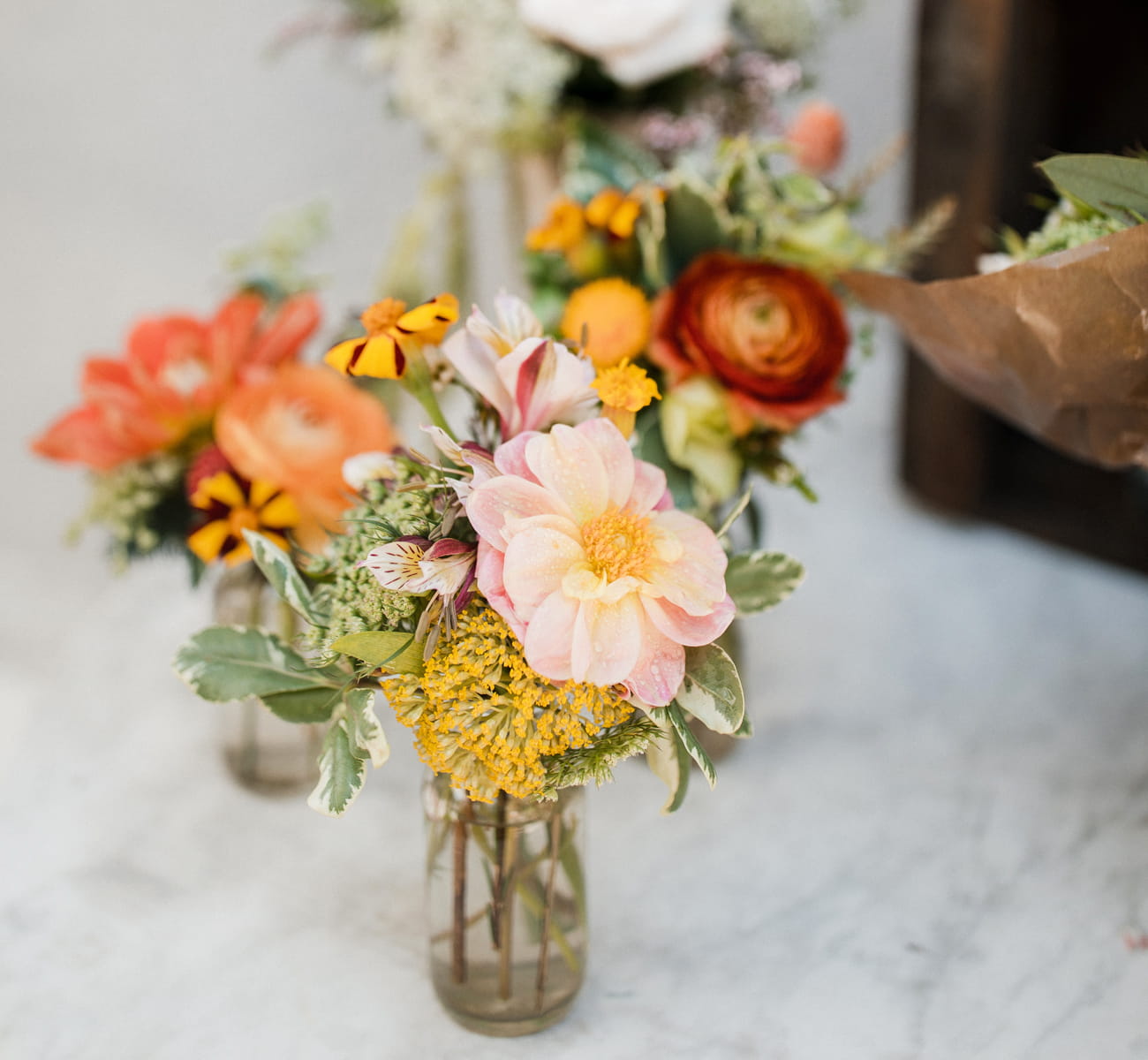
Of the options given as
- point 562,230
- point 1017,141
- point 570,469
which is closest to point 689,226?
point 562,230

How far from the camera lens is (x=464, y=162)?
0.93 m

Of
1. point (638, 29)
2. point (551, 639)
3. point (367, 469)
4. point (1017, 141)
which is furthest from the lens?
point (1017, 141)

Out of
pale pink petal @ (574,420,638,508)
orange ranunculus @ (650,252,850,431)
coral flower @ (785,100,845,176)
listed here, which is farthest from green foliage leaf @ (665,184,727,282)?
pale pink petal @ (574,420,638,508)

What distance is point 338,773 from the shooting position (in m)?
0.46

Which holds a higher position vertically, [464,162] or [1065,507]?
[464,162]

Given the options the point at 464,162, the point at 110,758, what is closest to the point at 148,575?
the point at 110,758

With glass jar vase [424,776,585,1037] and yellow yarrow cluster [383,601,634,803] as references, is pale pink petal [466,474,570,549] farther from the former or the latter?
glass jar vase [424,776,585,1037]

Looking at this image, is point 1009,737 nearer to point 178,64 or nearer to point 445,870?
point 445,870

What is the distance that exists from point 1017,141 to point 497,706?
695mm

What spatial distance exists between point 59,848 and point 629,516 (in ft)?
1.52

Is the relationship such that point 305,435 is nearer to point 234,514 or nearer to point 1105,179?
point 234,514

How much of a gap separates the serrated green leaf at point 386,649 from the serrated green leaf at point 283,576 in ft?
0.16

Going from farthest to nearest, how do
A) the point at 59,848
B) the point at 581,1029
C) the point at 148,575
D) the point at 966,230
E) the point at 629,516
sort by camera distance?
the point at 148,575, the point at 966,230, the point at 59,848, the point at 581,1029, the point at 629,516

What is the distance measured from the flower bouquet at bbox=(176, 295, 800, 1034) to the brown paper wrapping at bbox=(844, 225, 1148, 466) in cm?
16
